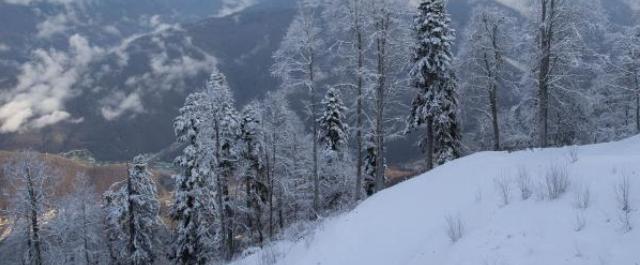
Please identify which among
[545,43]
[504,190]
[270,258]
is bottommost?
[270,258]

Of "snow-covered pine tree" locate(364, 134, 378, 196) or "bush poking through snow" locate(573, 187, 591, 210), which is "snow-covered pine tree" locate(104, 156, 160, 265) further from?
"bush poking through snow" locate(573, 187, 591, 210)

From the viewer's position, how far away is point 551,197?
8.64 metres

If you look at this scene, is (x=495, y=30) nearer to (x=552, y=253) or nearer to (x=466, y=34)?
(x=466, y=34)

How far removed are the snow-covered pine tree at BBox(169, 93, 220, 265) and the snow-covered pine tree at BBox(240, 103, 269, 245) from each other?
2.23m

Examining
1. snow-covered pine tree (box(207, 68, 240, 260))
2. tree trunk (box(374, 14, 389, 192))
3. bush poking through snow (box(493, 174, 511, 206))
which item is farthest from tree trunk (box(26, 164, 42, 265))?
bush poking through snow (box(493, 174, 511, 206))

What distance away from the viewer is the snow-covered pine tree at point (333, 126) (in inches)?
1451

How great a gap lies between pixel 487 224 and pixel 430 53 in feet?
65.3

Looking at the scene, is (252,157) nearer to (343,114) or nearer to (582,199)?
(343,114)

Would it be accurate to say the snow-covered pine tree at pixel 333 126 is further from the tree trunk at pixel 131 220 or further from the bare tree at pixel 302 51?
the tree trunk at pixel 131 220

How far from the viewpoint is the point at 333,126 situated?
37.3 metres

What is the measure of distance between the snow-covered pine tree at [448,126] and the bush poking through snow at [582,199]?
853 inches

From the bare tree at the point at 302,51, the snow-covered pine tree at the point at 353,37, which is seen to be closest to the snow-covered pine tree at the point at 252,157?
the bare tree at the point at 302,51

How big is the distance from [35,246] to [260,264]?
21.9 metres

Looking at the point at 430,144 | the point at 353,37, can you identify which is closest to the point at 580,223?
the point at 353,37
